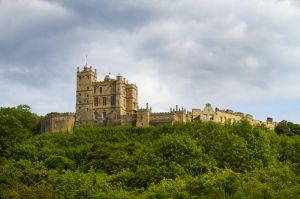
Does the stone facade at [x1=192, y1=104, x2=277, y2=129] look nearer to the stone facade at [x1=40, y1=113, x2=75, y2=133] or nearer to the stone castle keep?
the stone castle keep

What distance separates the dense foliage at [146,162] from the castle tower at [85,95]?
344cm

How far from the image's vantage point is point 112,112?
10381 centimetres

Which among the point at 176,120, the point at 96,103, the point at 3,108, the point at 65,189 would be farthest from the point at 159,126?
the point at 65,189

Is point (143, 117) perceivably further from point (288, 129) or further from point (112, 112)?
point (288, 129)

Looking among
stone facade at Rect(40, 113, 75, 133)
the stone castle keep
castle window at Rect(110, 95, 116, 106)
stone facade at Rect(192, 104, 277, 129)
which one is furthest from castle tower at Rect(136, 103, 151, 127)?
stone facade at Rect(40, 113, 75, 133)

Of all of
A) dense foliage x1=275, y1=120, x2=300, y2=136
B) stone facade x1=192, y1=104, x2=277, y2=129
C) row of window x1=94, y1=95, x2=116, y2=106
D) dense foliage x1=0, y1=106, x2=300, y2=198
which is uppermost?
row of window x1=94, y1=95, x2=116, y2=106

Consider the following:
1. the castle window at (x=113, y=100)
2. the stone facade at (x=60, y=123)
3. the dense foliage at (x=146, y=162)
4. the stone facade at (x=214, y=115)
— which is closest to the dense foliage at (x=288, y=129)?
the stone facade at (x=214, y=115)

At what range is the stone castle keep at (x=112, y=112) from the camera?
333 ft

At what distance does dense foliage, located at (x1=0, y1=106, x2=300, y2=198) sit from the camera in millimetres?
55156

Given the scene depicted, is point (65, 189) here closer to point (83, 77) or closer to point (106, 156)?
point (106, 156)

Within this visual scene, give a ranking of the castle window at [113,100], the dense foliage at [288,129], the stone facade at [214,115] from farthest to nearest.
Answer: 1. the dense foliage at [288,129]
2. the castle window at [113,100]
3. the stone facade at [214,115]

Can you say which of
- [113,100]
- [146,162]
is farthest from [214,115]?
[146,162]

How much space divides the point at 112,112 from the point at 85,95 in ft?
17.6

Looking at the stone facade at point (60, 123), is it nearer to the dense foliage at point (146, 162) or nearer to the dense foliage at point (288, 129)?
the dense foliage at point (146, 162)
